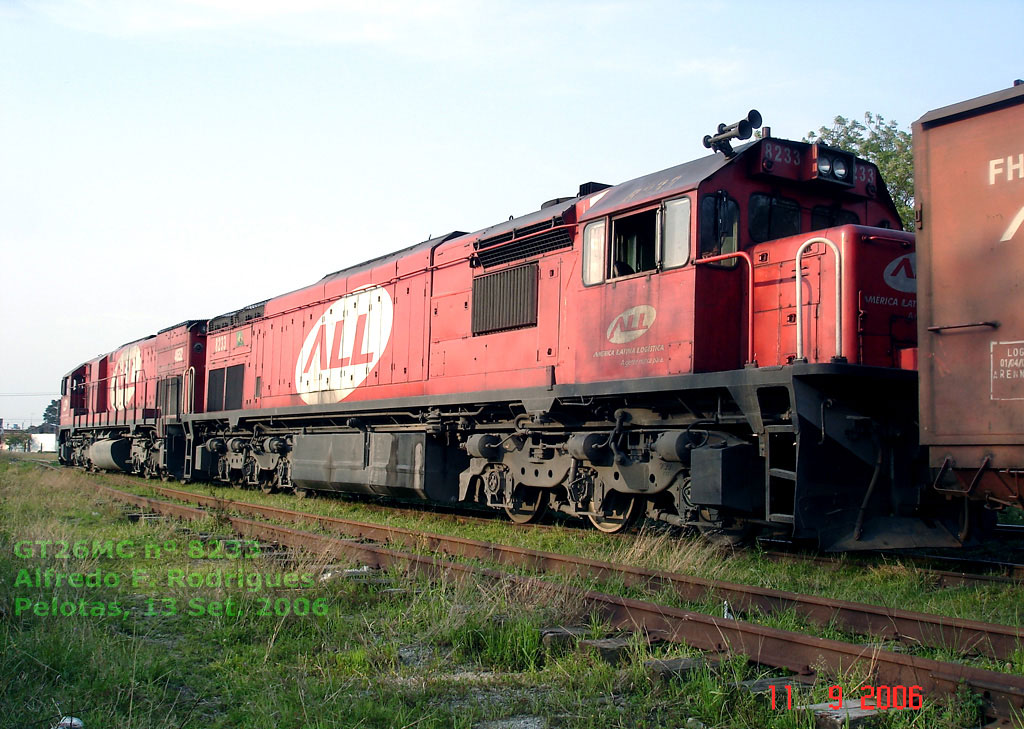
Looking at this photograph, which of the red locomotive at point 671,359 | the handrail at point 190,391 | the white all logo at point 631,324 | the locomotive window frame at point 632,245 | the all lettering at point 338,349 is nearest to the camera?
the red locomotive at point 671,359

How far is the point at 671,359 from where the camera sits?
8383 mm

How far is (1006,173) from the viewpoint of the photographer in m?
5.86

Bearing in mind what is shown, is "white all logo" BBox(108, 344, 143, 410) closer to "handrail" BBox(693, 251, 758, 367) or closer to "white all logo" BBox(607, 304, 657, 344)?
"white all logo" BBox(607, 304, 657, 344)

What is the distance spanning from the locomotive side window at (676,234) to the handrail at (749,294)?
23 centimetres

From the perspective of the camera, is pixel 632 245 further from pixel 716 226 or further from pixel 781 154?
pixel 781 154

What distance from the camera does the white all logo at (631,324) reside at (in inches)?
341

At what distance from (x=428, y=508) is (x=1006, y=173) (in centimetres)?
1054

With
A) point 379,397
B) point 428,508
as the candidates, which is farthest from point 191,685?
point 428,508

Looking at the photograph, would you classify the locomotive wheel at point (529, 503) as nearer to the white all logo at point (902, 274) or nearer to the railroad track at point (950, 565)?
the railroad track at point (950, 565)

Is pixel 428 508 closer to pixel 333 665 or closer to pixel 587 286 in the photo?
pixel 587 286

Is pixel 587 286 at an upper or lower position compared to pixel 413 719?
upper

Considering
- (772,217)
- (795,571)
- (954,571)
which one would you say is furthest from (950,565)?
(772,217)
